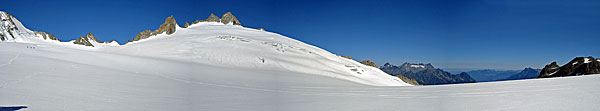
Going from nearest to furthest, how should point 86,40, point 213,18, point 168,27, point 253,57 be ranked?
point 253,57 → point 168,27 → point 213,18 → point 86,40

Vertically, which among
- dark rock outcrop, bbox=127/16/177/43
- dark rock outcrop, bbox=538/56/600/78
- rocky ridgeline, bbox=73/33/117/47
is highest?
rocky ridgeline, bbox=73/33/117/47

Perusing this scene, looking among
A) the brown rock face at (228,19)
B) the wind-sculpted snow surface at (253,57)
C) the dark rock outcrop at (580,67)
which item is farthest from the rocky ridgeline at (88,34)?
the dark rock outcrop at (580,67)

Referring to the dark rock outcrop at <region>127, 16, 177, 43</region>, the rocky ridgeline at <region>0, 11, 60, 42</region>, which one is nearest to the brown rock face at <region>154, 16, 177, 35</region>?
the dark rock outcrop at <region>127, 16, 177, 43</region>

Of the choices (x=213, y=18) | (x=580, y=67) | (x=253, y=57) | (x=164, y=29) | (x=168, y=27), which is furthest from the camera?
A: (x=213, y=18)

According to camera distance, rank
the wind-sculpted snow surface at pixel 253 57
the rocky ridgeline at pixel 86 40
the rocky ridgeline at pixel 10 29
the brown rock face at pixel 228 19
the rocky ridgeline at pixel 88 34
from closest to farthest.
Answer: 1. the wind-sculpted snow surface at pixel 253 57
2. the rocky ridgeline at pixel 88 34
3. the brown rock face at pixel 228 19
4. the rocky ridgeline at pixel 10 29
5. the rocky ridgeline at pixel 86 40

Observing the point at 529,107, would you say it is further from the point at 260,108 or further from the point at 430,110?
the point at 260,108

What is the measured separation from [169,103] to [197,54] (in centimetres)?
2158

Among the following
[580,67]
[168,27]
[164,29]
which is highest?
[168,27]

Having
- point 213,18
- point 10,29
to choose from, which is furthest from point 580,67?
point 10,29

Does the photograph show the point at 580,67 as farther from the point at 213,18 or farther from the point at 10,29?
the point at 10,29

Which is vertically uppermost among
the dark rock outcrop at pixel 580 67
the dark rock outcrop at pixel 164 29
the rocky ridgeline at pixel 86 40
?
the rocky ridgeline at pixel 86 40

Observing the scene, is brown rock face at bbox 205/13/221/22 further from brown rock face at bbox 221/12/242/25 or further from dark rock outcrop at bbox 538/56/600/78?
dark rock outcrop at bbox 538/56/600/78

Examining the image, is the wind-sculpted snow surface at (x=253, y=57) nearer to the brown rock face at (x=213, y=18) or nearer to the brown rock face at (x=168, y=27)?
the brown rock face at (x=168, y=27)

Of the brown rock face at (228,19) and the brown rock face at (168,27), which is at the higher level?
the brown rock face at (228,19)
